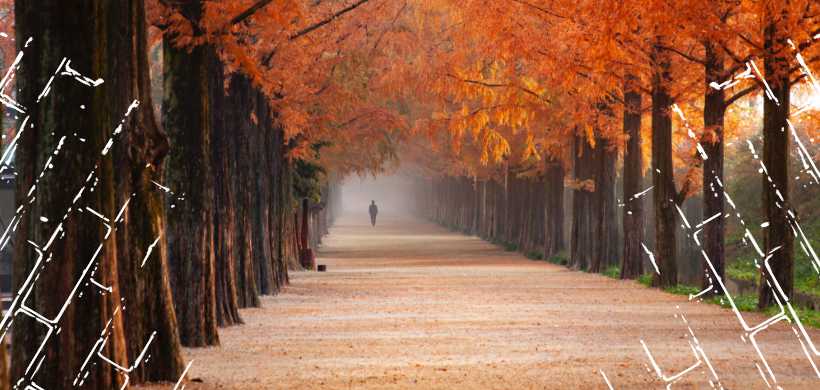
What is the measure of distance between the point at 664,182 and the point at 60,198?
21998mm

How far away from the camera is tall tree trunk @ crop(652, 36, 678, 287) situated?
33406 mm

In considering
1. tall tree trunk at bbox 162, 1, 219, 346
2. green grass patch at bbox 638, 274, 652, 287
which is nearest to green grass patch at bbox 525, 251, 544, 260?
green grass patch at bbox 638, 274, 652, 287

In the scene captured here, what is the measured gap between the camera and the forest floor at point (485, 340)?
52.0ft

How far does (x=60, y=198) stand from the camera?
1309 centimetres

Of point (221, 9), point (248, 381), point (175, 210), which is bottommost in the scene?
point (248, 381)

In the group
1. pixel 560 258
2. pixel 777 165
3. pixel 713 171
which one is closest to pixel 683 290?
pixel 713 171

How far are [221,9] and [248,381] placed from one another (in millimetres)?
6523

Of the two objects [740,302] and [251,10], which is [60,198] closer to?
[251,10]

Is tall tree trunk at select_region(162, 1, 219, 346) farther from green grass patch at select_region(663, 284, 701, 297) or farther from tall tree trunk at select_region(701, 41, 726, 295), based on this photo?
green grass patch at select_region(663, 284, 701, 297)

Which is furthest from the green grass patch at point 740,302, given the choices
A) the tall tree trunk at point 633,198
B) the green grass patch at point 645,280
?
the tall tree trunk at point 633,198

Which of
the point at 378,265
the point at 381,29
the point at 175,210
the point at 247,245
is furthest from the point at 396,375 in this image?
the point at 378,265

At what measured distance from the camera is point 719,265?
30781 mm

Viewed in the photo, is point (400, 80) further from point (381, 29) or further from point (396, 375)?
point (396, 375)

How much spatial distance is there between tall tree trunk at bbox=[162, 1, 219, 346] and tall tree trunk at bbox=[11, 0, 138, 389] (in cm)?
694
